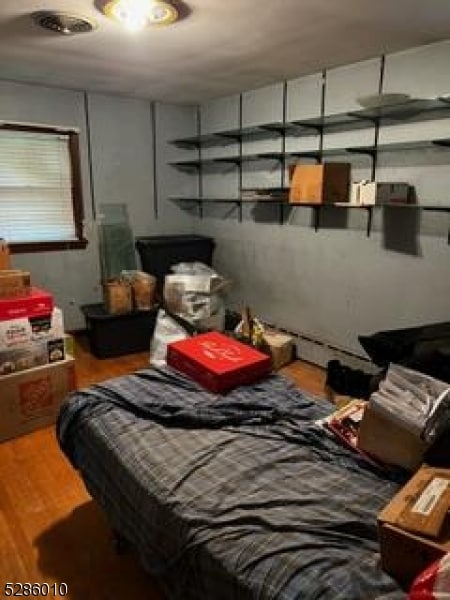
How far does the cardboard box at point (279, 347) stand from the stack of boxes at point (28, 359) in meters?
1.58

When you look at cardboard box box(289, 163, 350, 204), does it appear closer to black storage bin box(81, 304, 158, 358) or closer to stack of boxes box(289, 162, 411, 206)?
stack of boxes box(289, 162, 411, 206)

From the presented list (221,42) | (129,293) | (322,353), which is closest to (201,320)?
(129,293)

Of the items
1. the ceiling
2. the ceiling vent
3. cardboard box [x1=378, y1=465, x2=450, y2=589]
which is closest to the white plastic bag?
the ceiling

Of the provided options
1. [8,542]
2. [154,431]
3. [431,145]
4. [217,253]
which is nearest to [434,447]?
[154,431]

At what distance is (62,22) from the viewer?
7.47ft

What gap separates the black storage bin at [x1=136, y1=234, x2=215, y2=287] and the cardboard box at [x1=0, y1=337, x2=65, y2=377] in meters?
1.73

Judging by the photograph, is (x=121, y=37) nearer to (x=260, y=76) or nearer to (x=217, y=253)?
(x=260, y=76)

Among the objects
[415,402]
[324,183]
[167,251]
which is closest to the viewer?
[415,402]

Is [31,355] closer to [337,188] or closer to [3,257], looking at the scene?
[3,257]

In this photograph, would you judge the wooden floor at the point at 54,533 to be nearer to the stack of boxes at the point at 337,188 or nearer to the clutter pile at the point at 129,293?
the clutter pile at the point at 129,293

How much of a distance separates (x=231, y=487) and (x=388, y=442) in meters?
0.55

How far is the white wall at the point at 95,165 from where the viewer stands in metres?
3.86

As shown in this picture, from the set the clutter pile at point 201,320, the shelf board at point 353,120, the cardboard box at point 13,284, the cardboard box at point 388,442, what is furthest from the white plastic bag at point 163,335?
the cardboard box at point 388,442

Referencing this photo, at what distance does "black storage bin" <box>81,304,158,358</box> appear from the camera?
12.7 ft
